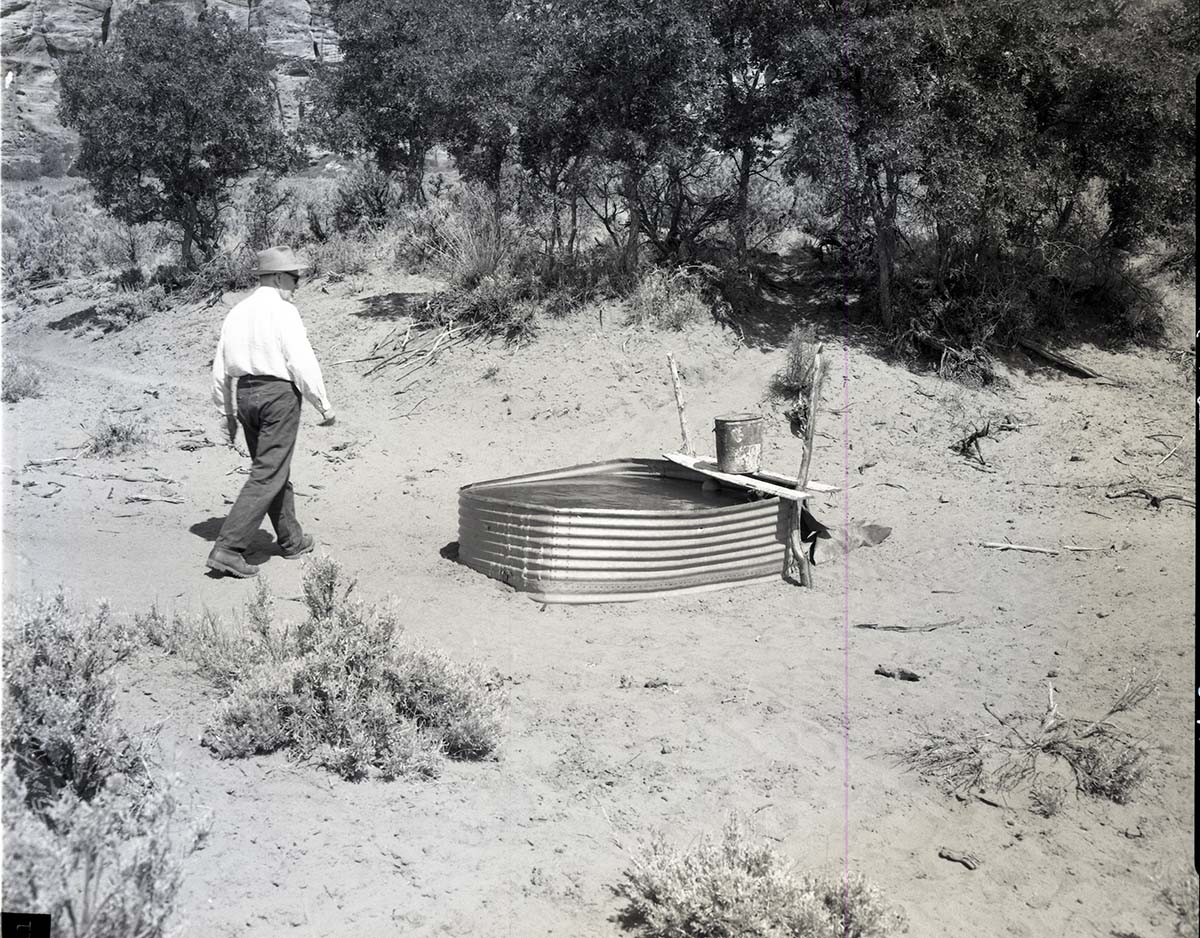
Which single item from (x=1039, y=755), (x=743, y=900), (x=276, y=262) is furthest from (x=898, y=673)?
(x=276, y=262)

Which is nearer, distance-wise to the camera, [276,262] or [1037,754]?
[1037,754]

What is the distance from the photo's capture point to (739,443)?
714 cm

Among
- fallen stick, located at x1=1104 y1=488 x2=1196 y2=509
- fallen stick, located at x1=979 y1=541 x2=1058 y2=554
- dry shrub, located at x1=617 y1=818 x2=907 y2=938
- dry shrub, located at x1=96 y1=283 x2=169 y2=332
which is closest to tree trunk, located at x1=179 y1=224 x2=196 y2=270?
dry shrub, located at x1=96 y1=283 x2=169 y2=332

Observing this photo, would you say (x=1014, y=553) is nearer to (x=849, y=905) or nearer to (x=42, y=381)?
(x=849, y=905)

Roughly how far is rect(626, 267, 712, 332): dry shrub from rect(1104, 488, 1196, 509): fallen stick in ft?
15.7

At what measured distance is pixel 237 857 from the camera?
3.53m

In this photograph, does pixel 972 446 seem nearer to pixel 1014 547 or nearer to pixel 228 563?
pixel 1014 547

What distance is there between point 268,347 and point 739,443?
2962 millimetres

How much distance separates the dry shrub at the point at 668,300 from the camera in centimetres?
1163

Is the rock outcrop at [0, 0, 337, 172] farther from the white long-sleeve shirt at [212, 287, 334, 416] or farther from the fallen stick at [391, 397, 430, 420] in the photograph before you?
the white long-sleeve shirt at [212, 287, 334, 416]

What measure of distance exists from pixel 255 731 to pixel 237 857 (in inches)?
25.8

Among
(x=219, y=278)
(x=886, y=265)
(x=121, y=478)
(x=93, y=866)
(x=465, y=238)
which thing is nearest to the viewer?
(x=93, y=866)

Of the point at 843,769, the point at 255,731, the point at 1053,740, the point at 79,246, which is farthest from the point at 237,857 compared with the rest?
the point at 79,246

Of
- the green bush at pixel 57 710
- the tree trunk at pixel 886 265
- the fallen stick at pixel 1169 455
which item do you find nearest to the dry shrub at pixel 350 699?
the green bush at pixel 57 710
